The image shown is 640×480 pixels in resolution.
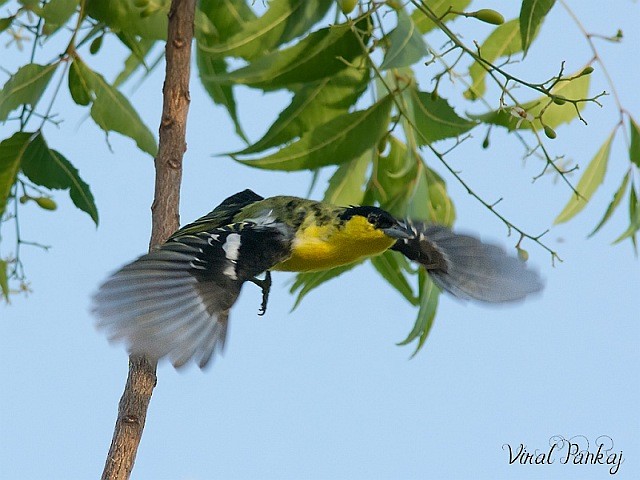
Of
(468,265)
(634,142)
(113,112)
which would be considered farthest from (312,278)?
(634,142)

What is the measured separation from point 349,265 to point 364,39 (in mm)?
630

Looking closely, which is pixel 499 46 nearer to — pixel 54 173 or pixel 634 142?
pixel 634 142

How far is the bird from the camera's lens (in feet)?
7.59

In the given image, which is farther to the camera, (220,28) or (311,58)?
(220,28)

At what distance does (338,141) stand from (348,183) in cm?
19

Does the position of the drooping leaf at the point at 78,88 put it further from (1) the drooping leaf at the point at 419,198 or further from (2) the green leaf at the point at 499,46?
(2) the green leaf at the point at 499,46

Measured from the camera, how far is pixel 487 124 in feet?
9.73

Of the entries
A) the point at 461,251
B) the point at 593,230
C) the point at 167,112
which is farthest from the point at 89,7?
the point at 593,230

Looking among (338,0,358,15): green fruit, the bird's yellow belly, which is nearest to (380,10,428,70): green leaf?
(338,0,358,15): green fruit

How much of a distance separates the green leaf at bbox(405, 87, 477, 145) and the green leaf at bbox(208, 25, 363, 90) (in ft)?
0.73

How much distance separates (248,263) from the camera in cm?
258

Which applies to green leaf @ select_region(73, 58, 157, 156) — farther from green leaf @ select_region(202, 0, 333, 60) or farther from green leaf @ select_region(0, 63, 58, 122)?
green leaf @ select_region(202, 0, 333, 60)

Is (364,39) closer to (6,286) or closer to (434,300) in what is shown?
(434,300)

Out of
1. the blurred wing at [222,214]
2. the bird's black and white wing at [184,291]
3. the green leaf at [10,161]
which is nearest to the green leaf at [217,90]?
the blurred wing at [222,214]
